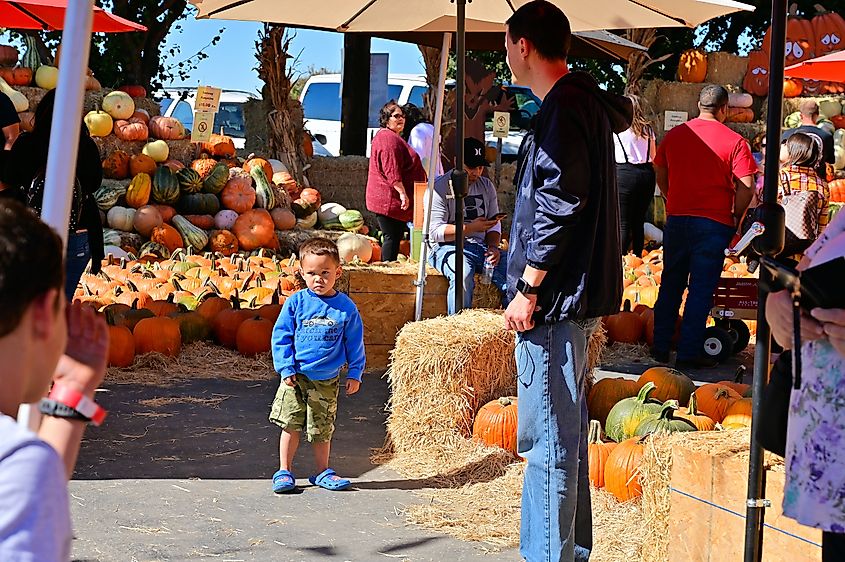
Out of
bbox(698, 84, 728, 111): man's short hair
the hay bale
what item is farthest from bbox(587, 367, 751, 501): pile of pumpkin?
the hay bale

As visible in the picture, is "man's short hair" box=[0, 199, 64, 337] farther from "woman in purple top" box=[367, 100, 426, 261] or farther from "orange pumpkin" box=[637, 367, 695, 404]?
"woman in purple top" box=[367, 100, 426, 261]

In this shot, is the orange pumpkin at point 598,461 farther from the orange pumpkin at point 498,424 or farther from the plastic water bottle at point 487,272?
the plastic water bottle at point 487,272

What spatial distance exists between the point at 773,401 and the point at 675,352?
22.6ft

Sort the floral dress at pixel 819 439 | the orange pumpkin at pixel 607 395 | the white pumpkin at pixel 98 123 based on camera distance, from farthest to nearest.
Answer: the white pumpkin at pixel 98 123
the orange pumpkin at pixel 607 395
the floral dress at pixel 819 439

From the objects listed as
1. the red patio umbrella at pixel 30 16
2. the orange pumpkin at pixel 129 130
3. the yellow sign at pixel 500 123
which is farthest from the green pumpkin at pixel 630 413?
the orange pumpkin at pixel 129 130

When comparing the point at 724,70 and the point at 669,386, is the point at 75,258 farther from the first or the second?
the point at 724,70

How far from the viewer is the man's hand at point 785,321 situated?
2.23 metres

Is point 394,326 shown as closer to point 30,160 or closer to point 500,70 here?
point 30,160

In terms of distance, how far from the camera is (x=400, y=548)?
439 cm

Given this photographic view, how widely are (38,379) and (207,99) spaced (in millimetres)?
10728

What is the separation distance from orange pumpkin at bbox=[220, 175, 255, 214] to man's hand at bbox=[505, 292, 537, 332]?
33.2 feet

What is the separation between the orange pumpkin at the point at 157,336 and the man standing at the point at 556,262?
4793 millimetres

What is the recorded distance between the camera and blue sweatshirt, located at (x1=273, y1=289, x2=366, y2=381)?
5059 millimetres

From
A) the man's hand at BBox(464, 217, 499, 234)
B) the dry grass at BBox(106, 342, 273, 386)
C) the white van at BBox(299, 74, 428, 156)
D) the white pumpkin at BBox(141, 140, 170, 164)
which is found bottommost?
the dry grass at BBox(106, 342, 273, 386)
